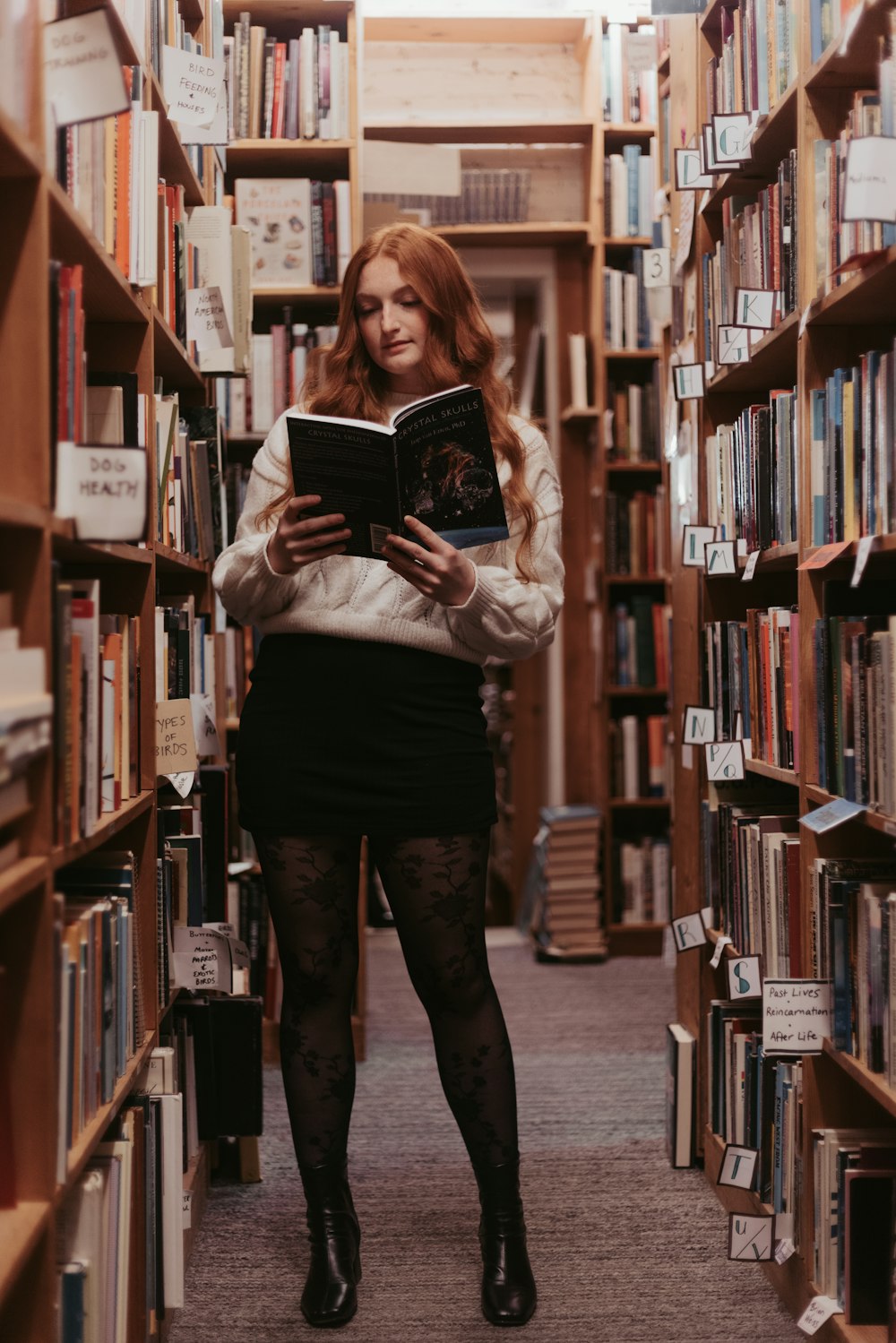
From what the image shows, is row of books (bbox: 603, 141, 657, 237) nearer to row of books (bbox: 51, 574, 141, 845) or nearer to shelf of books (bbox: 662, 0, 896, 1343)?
shelf of books (bbox: 662, 0, 896, 1343)

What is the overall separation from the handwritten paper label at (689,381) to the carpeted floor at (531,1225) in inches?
52.4

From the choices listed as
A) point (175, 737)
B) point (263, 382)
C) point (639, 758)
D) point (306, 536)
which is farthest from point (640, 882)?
point (306, 536)

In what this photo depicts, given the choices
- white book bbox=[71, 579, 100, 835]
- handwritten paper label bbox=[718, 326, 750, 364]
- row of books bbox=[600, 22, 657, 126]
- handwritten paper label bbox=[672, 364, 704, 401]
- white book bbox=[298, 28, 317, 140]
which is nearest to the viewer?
white book bbox=[71, 579, 100, 835]

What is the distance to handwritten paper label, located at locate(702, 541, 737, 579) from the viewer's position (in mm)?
1962

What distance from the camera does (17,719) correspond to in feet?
3.23

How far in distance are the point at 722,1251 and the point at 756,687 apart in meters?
0.84

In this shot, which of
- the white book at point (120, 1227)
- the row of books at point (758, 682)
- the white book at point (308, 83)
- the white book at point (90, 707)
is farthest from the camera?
the white book at point (308, 83)

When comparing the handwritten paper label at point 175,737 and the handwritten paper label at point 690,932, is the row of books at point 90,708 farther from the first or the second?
the handwritten paper label at point 690,932

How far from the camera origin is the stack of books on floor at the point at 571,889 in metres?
3.84

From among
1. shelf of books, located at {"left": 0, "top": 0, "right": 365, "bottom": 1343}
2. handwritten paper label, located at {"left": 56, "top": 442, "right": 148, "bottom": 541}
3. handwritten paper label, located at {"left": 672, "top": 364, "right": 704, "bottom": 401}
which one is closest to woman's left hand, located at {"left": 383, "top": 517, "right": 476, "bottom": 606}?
shelf of books, located at {"left": 0, "top": 0, "right": 365, "bottom": 1343}

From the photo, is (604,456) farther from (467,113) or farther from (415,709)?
(415,709)

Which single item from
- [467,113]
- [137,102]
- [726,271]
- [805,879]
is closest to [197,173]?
[137,102]

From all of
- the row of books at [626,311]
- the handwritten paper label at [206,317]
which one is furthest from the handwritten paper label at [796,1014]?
the row of books at [626,311]

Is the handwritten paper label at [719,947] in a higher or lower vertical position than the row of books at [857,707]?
lower
